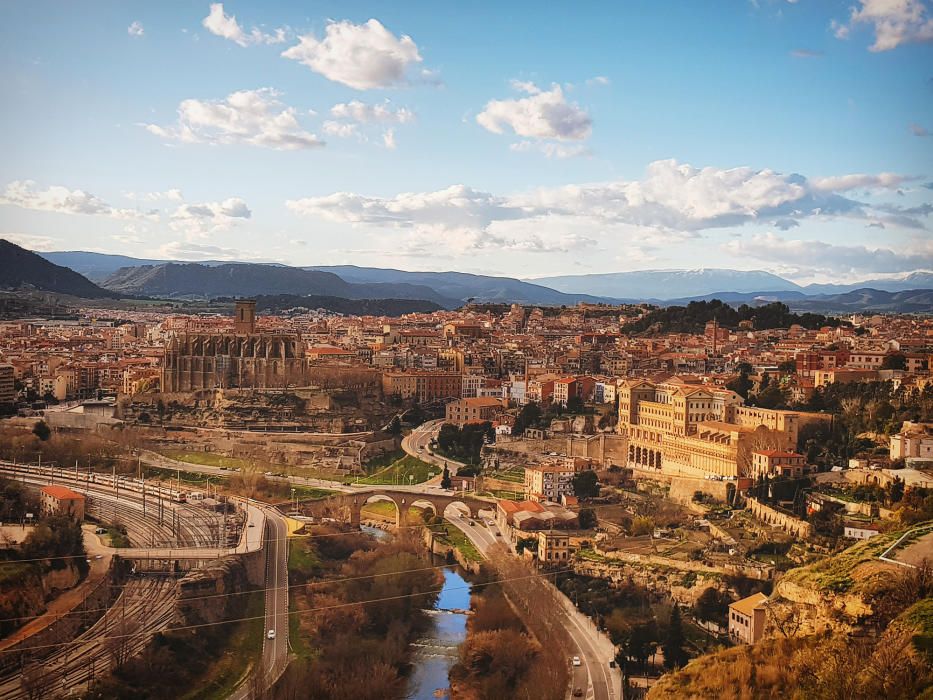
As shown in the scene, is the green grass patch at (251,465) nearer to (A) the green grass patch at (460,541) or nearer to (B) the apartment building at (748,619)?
(A) the green grass patch at (460,541)

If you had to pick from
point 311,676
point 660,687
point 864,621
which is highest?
point 864,621

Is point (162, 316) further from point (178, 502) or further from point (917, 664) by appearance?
point (917, 664)

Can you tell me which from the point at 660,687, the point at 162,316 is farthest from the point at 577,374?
the point at 162,316

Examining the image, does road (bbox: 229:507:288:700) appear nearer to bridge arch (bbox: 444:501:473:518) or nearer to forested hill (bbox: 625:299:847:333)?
bridge arch (bbox: 444:501:473:518)

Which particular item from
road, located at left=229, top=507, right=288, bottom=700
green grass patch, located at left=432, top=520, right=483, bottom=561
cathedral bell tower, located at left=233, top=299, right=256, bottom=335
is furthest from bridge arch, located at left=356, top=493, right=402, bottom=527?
cathedral bell tower, located at left=233, top=299, right=256, bottom=335

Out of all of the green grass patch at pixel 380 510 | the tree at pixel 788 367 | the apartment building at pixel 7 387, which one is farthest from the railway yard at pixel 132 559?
the tree at pixel 788 367

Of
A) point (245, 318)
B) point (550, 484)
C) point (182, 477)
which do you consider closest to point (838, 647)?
point (550, 484)

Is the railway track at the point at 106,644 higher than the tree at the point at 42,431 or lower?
lower
